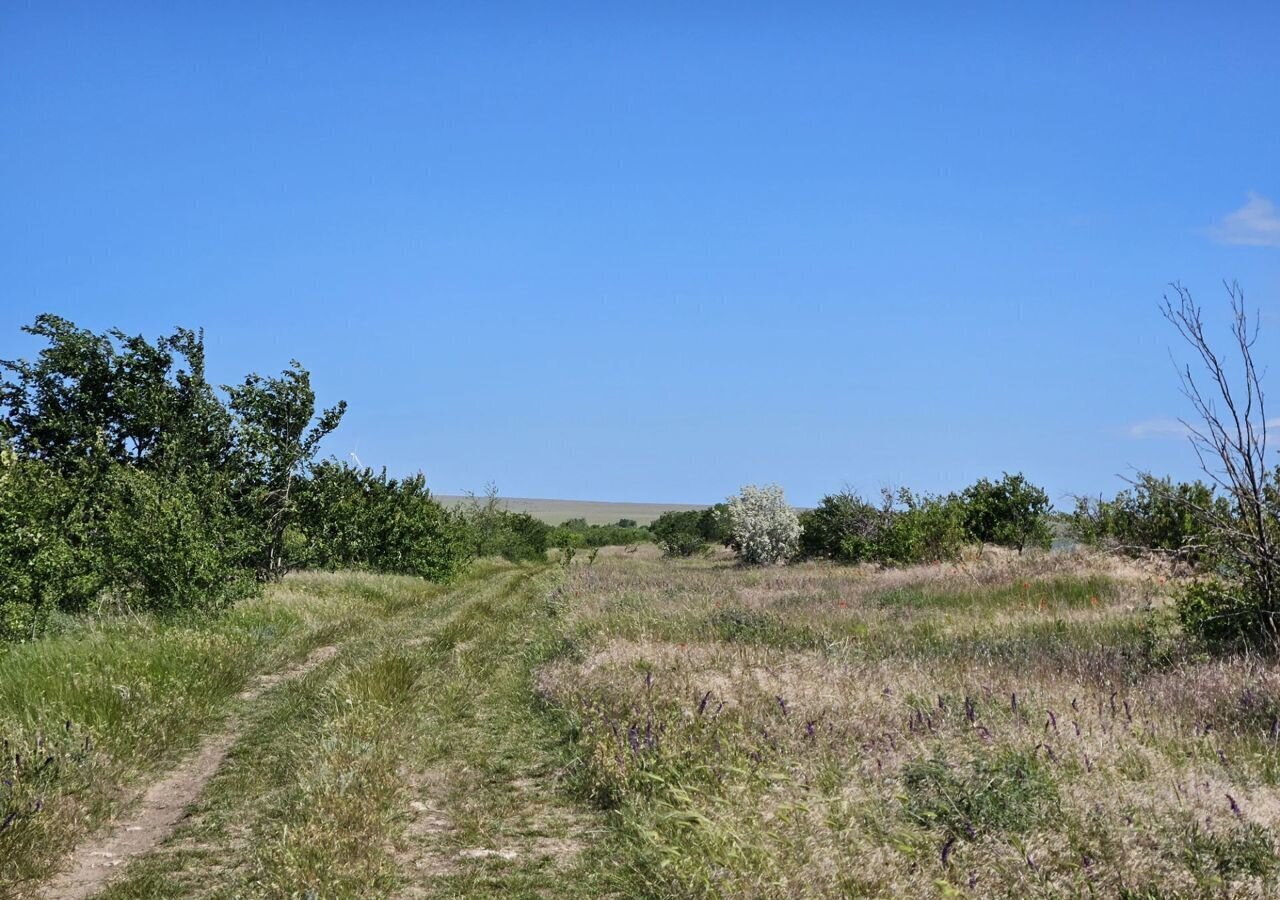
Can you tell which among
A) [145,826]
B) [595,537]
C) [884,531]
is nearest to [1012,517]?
[884,531]

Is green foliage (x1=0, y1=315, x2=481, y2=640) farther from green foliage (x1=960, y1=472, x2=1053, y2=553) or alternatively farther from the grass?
green foliage (x1=960, y1=472, x2=1053, y2=553)

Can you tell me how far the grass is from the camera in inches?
199

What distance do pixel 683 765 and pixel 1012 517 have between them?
3827cm

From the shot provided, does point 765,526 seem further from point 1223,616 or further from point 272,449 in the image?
point 1223,616

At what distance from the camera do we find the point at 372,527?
38.2 m

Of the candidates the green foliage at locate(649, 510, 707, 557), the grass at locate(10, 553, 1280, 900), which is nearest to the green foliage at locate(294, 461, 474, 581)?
the grass at locate(10, 553, 1280, 900)

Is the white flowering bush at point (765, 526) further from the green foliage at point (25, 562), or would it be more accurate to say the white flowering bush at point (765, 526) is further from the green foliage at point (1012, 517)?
the green foliage at point (25, 562)

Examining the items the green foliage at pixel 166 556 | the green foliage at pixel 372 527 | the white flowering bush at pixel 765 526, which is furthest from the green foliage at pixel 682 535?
the green foliage at pixel 166 556

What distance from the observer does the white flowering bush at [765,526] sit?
50.9 metres

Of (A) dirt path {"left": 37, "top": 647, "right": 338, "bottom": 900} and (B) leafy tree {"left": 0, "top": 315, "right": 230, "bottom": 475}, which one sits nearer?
(A) dirt path {"left": 37, "top": 647, "right": 338, "bottom": 900}

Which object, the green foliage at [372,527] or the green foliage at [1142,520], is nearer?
the green foliage at [1142,520]

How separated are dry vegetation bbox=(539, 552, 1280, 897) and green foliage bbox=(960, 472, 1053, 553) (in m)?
30.0

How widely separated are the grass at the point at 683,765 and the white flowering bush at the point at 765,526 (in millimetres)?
36820

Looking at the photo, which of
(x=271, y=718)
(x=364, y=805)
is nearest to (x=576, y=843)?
(x=364, y=805)
